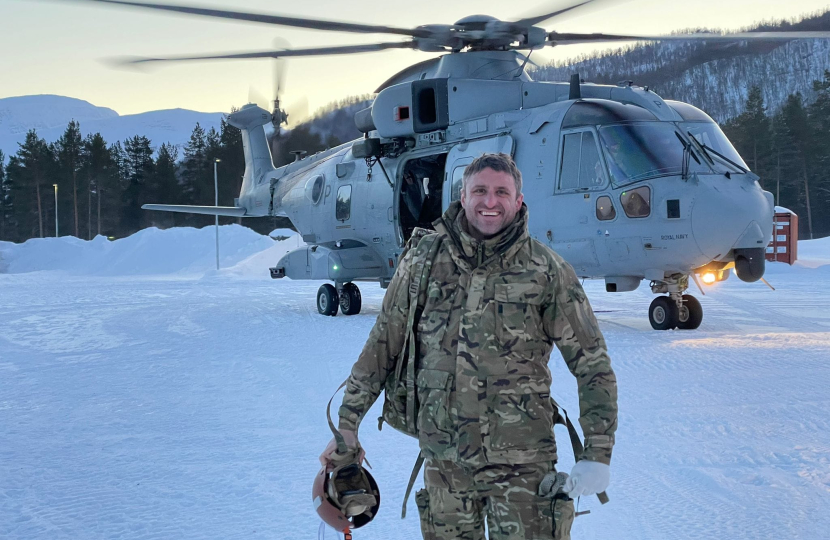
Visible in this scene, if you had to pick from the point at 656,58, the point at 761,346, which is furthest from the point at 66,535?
the point at 656,58

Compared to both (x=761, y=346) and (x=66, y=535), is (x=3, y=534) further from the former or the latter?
(x=761, y=346)

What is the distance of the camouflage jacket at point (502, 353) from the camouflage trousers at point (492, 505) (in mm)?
49

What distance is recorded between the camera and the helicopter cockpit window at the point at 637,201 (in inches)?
380

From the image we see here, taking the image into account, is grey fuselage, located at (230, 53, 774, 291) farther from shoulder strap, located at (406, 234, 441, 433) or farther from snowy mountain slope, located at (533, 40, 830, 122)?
snowy mountain slope, located at (533, 40, 830, 122)

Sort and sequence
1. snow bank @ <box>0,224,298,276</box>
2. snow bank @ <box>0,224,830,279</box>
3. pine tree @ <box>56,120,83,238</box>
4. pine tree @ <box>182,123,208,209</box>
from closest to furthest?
snow bank @ <box>0,224,830,279</box> → snow bank @ <box>0,224,298,276</box> → pine tree @ <box>182,123,208,209</box> → pine tree @ <box>56,120,83,238</box>

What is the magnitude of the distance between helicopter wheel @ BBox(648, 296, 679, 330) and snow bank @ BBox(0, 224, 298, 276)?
23.3m

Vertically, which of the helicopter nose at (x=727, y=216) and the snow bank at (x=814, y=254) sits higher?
the helicopter nose at (x=727, y=216)

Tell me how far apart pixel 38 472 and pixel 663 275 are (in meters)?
7.44

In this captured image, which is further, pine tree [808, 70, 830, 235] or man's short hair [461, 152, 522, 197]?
pine tree [808, 70, 830, 235]

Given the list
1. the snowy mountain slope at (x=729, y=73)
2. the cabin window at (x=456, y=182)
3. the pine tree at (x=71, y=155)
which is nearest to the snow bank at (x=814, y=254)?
the cabin window at (x=456, y=182)

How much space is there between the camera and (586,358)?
2488 mm

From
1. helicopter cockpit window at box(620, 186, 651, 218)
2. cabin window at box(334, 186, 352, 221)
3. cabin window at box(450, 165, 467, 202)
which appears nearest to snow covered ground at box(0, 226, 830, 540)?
helicopter cockpit window at box(620, 186, 651, 218)

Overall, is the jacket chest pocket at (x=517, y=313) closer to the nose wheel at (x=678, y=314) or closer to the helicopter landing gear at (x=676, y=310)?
the helicopter landing gear at (x=676, y=310)

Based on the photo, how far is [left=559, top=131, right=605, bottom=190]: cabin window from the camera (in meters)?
10.1
